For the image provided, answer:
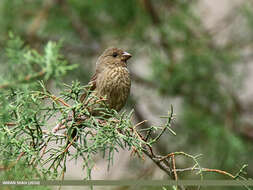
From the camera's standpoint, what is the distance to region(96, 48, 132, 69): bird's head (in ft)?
14.8

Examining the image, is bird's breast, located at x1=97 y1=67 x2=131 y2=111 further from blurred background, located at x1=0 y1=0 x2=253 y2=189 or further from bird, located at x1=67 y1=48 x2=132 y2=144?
blurred background, located at x1=0 y1=0 x2=253 y2=189

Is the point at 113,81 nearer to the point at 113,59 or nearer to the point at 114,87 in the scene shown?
the point at 114,87

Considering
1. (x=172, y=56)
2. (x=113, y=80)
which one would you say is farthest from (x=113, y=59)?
(x=172, y=56)

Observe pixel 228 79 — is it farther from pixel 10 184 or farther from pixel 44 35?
pixel 10 184

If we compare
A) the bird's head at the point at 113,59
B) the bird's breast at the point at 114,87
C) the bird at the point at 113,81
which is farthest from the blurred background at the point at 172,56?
the bird's breast at the point at 114,87

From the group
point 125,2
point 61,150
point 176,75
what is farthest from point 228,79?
point 61,150

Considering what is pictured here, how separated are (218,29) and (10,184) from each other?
16.2 ft

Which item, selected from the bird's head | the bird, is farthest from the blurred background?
the bird

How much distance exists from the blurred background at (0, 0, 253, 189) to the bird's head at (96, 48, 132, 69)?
124 cm

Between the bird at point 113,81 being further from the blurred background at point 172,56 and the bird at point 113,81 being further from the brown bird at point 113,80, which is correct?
the blurred background at point 172,56

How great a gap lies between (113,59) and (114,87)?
1.63 feet

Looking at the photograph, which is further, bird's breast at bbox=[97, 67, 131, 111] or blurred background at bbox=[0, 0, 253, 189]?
blurred background at bbox=[0, 0, 253, 189]

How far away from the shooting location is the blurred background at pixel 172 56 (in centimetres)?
581

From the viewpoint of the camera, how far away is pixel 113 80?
14.0ft
